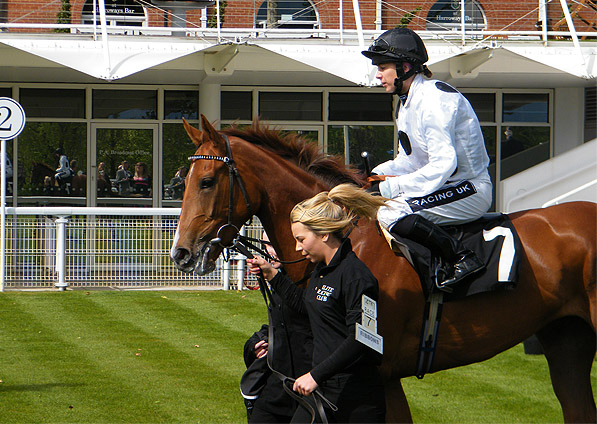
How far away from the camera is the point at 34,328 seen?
9.67 meters

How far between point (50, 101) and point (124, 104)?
1.46m

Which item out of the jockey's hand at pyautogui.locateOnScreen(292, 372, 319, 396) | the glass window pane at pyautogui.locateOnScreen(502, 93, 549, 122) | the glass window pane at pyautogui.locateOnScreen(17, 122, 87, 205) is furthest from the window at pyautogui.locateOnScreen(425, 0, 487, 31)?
the jockey's hand at pyautogui.locateOnScreen(292, 372, 319, 396)

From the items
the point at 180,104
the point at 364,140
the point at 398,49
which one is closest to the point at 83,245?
the point at 180,104

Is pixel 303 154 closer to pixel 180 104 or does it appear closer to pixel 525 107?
pixel 180 104

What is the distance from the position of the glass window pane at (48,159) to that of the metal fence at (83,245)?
13.0 feet

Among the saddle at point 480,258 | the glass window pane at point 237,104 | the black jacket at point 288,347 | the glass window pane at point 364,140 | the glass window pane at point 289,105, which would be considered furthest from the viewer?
the glass window pane at point 364,140

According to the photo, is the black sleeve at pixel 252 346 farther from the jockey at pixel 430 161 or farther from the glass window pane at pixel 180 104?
the glass window pane at pixel 180 104

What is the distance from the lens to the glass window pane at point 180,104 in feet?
55.2

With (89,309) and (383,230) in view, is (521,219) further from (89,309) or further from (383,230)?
(89,309)

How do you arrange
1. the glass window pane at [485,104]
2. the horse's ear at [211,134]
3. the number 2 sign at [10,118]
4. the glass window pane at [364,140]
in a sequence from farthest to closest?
the glass window pane at [485,104], the glass window pane at [364,140], the number 2 sign at [10,118], the horse's ear at [211,134]

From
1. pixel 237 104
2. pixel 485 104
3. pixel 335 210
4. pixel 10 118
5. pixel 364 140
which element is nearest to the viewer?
pixel 335 210

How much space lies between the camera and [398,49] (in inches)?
172

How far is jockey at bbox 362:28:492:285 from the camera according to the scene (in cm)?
419

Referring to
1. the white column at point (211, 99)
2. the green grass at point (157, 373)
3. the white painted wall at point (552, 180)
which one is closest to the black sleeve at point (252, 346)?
the green grass at point (157, 373)
